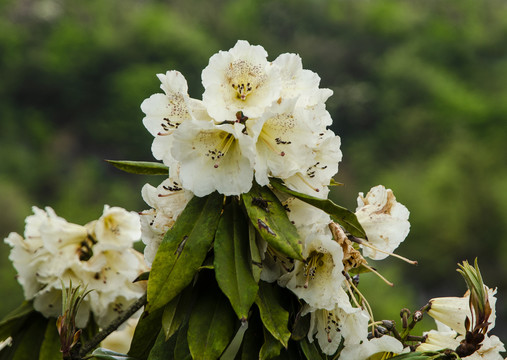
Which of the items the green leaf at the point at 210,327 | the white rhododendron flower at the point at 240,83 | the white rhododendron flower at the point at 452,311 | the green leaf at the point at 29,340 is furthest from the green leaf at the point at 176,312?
the green leaf at the point at 29,340

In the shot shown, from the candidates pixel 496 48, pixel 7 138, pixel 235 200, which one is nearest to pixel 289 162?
pixel 235 200

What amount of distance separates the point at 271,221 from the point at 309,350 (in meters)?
0.23

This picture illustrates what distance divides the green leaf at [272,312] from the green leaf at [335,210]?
153mm

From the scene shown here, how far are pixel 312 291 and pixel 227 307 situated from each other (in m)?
0.14

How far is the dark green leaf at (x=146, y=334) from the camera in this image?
4.22 feet

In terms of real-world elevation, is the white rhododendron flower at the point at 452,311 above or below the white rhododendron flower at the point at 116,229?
above

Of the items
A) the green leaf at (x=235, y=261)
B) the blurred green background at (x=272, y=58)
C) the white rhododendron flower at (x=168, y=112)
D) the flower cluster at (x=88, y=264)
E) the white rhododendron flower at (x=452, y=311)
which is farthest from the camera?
the blurred green background at (x=272, y=58)

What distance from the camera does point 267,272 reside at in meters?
1.22

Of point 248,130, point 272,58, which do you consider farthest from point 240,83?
point 272,58

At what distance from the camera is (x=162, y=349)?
1229 mm

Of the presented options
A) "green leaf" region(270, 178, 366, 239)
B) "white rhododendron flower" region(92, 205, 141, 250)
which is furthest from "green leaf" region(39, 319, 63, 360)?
"green leaf" region(270, 178, 366, 239)

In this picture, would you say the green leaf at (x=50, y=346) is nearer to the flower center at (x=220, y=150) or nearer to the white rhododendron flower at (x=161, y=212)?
the white rhododendron flower at (x=161, y=212)

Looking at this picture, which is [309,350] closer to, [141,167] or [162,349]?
[162,349]

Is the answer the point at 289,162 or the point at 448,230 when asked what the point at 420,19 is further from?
the point at 289,162
